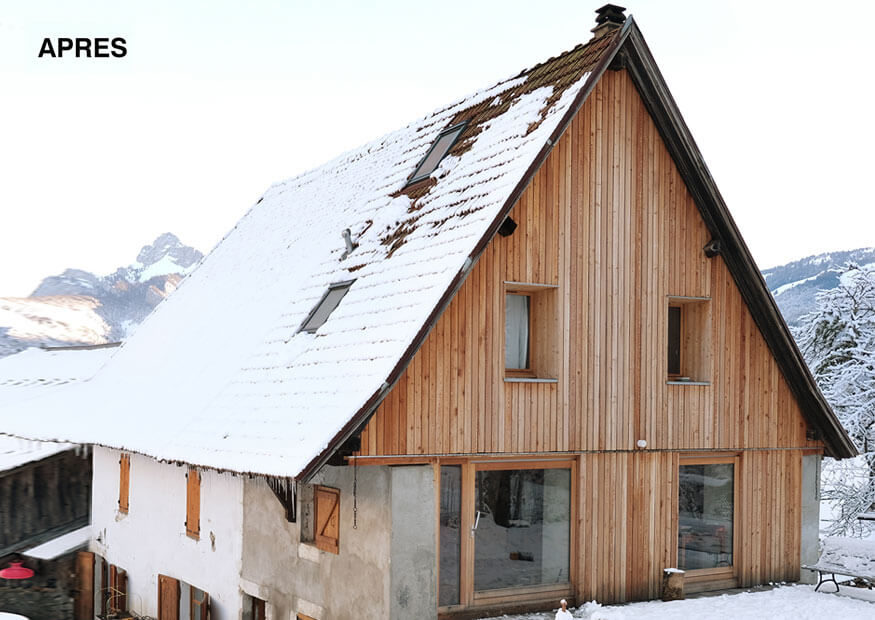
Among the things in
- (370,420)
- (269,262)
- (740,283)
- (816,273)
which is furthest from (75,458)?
(816,273)

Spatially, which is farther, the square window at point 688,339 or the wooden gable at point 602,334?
the square window at point 688,339

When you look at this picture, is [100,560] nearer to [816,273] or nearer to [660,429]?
[660,429]

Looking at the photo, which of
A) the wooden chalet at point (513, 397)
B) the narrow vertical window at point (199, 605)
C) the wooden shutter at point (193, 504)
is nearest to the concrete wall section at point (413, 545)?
the wooden chalet at point (513, 397)

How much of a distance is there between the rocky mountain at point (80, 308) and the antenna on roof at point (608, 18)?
8792cm

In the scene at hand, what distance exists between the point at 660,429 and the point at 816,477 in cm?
305

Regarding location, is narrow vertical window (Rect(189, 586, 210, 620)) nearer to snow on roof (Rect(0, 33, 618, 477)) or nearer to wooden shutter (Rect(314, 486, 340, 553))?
snow on roof (Rect(0, 33, 618, 477))

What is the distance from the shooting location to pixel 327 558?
1119 centimetres

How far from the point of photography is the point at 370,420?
33.6 feet

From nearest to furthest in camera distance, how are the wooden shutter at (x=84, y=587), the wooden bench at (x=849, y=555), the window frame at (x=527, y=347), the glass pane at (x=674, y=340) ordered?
the window frame at (x=527, y=347)
the glass pane at (x=674, y=340)
the wooden bench at (x=849, y=555)
the wooden shutter at (x=84, y=587)

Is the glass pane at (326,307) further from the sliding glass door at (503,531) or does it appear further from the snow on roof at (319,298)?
the sliding glass door at (503,531)

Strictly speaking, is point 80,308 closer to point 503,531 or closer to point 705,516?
point 705,516

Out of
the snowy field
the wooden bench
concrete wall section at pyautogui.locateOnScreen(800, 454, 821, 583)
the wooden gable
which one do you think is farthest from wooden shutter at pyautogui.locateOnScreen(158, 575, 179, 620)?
the wooden bench

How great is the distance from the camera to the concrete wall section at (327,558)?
10.4 m

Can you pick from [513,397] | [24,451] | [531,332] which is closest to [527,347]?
[531,332]
